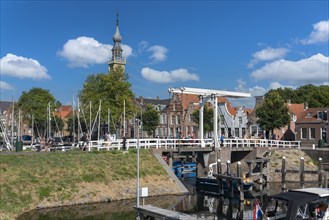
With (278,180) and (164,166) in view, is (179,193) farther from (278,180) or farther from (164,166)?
(278,180)

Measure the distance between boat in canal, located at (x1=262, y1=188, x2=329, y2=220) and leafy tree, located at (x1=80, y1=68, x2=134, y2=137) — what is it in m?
38.6

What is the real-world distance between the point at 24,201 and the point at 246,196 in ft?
49.4

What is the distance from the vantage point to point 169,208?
76.9 feet

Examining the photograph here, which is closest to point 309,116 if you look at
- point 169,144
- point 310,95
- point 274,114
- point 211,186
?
point 274,114

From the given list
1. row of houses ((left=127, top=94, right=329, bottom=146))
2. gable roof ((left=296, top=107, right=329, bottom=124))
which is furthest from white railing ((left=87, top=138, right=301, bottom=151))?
gable roof ((left=296, top=107, right=329, bottom=124))

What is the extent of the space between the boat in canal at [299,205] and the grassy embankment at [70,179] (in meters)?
13.1

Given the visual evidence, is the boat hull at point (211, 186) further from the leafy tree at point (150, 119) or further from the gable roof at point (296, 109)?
the leafy tree at point (150, 119)

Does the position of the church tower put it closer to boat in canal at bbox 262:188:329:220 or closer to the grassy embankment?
the grassy embankment

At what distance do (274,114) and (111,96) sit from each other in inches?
848

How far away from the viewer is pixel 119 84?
53.5 meters

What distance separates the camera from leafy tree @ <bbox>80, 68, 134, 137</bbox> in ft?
173

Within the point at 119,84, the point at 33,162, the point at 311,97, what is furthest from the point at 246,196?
the point at 311,97

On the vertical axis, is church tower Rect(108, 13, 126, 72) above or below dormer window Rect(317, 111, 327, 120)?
above

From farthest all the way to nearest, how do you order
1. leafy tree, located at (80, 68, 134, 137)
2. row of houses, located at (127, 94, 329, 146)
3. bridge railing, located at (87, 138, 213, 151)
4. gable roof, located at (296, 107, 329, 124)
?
gable roof, located at (296, 107, 329, 124) < row of houses, located at (127, 94, 329, 146) < leafy tree, located at (80, 68, 134, 137) < bridge railing, located at (87, 138, 213, 151)
